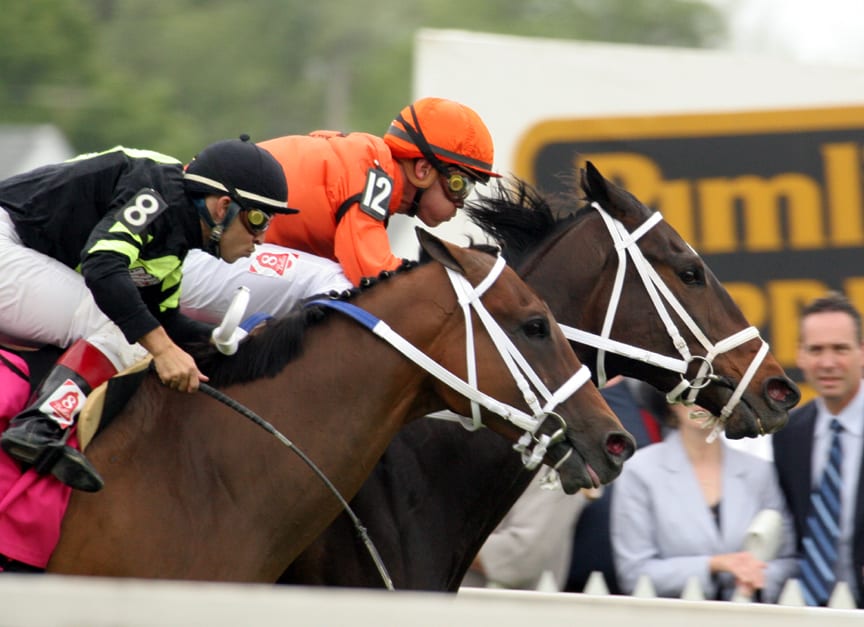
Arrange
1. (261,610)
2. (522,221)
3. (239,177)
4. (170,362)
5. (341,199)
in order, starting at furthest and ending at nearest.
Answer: (522,221) < (341,199) < (239,177) < (170,362) < (261,610)

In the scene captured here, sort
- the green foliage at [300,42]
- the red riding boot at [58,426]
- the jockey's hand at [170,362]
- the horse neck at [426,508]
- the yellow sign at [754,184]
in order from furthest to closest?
the green foliage at [300,42]
the yellow sign at [754,184]
the horse neck at [426,508]
the jockey's hand at [170,362]
the red riding boot at [58,426]

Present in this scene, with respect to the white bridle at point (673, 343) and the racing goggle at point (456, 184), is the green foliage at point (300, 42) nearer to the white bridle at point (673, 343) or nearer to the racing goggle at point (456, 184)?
the racing goggle at point (456, 184)

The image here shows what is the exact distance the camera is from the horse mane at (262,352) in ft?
13.1

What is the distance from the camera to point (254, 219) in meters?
→ 3.94

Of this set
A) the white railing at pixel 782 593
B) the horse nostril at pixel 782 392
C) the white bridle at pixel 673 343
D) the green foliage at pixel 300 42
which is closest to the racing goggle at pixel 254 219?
the white bridle at pixel 673 343

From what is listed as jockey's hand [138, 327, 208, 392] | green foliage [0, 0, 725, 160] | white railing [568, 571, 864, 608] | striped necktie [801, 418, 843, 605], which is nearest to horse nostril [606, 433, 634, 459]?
jockey's hand [138, 327, 208, 392]

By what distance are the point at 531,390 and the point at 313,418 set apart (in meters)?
0.61

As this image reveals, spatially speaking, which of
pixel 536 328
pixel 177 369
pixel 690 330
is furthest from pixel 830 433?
pixel 177 369

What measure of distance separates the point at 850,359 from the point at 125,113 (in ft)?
102

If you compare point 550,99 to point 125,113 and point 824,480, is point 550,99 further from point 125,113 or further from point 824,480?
point 125,113

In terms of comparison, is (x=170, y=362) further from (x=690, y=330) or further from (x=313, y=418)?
(x=690, y=330)

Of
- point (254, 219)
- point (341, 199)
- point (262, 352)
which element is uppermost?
point (254, 219)

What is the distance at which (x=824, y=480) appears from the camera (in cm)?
548

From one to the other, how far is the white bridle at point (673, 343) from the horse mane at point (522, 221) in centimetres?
24
